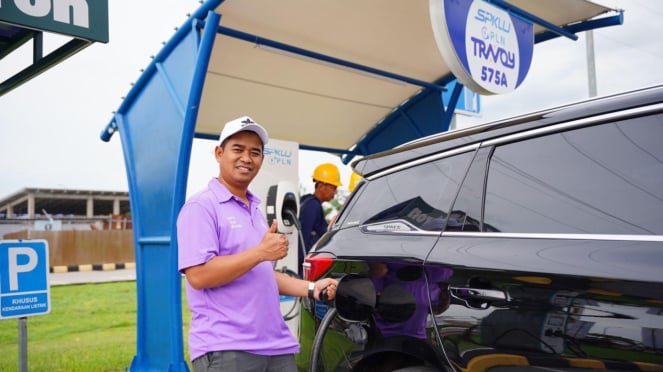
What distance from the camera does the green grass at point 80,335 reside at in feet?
20.2

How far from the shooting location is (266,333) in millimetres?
2209

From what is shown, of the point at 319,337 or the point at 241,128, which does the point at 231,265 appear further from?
the point at 319,337

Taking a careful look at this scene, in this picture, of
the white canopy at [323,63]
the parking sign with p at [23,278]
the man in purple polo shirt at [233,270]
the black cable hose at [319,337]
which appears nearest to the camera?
the man in purple polo shirt at [233,270]

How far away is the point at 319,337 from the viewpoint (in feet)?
8.63

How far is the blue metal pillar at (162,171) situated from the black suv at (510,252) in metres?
2.62

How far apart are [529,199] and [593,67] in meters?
9.57

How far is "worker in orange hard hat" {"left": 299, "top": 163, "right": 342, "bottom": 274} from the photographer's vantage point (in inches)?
246

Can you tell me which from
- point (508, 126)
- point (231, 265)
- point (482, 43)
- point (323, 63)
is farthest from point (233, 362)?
point (323, 63)

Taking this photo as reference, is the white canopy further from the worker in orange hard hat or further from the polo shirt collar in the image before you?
the polo shirt collar

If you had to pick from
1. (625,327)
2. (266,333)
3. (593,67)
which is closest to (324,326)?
(266,333)

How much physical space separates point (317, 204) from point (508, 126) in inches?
164

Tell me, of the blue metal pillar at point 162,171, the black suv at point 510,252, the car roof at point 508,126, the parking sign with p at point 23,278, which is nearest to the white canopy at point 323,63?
the blue metal pillar at point 162,171

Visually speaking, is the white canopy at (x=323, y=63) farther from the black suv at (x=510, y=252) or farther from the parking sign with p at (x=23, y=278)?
the black suv at (x=510, y=252)

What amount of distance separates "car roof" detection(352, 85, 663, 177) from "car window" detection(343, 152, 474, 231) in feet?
0.23
